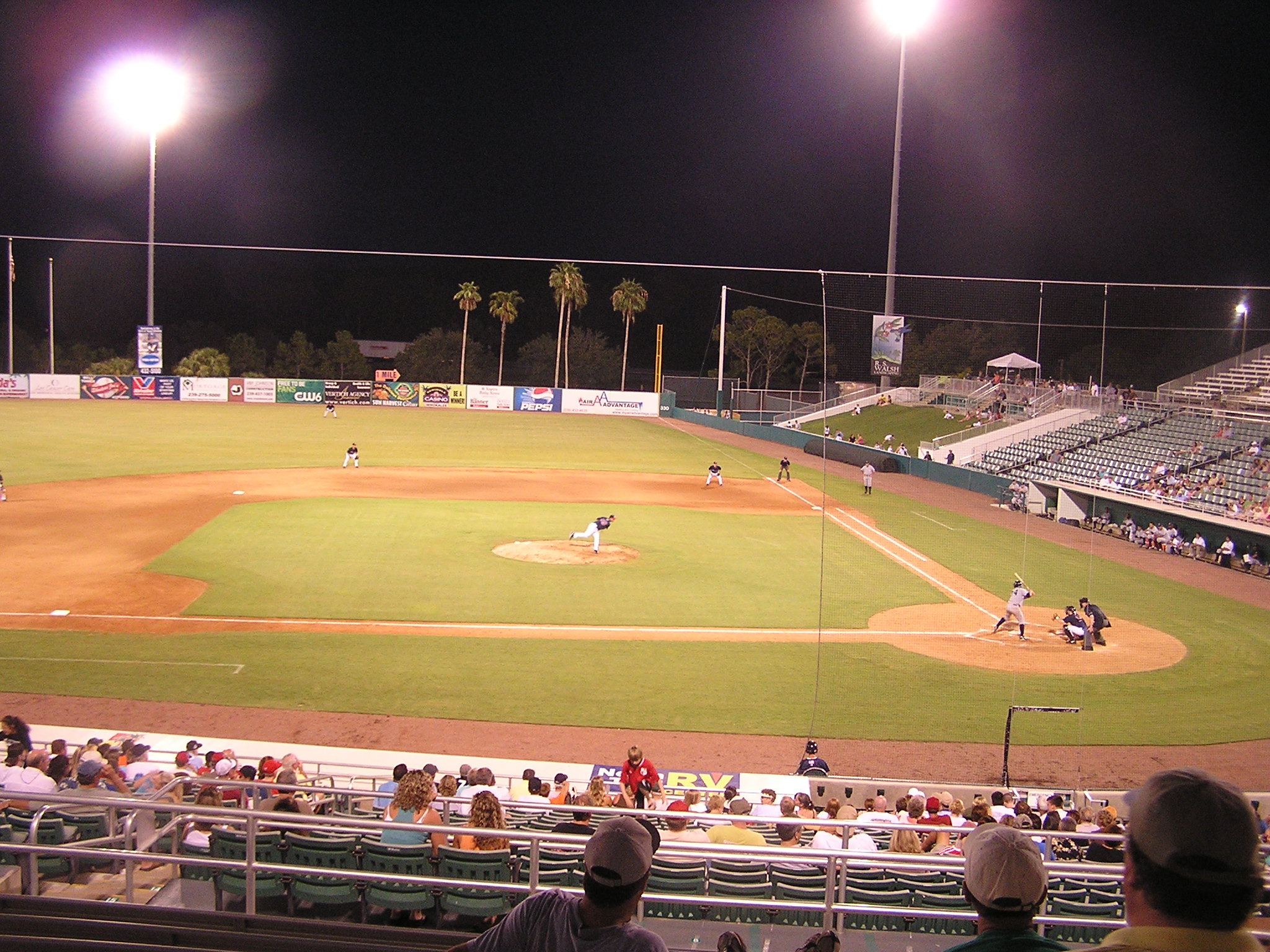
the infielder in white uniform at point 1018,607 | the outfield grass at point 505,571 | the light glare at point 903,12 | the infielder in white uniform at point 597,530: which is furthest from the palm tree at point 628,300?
the infielder in white uniform at point 1018,607

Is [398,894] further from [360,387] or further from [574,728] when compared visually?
[360,387]

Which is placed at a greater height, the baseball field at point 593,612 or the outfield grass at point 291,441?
the outfield grass at point 291,441

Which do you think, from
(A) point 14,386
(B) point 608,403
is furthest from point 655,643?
(A) point 14,386

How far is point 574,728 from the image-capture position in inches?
528

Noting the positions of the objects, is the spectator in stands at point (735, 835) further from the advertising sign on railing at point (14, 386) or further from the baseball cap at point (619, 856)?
the advertising sign on railing at point (14, 386)

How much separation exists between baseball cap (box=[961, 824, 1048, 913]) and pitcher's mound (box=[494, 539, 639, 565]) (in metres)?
21.4

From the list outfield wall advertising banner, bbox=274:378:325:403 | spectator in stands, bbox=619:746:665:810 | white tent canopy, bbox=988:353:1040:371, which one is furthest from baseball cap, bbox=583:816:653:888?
outfield wall advertising banner, bbox=274:378:325:403

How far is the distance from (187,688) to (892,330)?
1645 centimetres

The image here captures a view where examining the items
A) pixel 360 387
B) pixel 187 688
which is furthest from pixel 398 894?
pixel 360 387

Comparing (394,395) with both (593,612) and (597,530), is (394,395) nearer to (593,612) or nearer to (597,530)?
(597,530)

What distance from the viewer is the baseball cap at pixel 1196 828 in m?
1.71

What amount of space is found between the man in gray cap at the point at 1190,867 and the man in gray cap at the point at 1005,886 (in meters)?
0.42

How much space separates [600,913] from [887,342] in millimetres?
21187

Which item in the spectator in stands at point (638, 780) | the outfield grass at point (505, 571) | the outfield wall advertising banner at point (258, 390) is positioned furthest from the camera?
the outfield wall advertising banner at point (258, 390)
